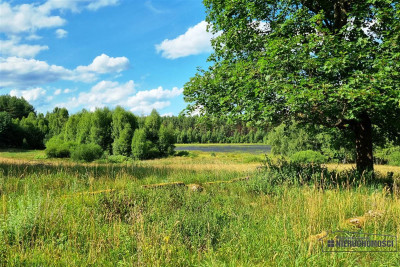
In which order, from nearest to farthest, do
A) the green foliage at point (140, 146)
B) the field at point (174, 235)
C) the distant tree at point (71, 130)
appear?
the field at point (174, 235) → the green foliage at point (140, 146) → the distant tree at point (71, 130)

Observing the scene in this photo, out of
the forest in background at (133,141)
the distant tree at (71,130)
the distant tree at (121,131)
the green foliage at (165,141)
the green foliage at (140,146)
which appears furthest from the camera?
the distant tree at (71,130)

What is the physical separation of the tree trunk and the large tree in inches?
1.4

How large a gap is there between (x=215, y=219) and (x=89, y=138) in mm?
53778

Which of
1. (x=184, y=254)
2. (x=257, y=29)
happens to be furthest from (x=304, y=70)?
(x=184, y=254)

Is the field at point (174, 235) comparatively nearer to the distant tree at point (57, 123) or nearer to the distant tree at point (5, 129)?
the distant tree at point (57, 123)

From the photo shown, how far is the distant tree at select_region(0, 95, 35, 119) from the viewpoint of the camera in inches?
3848

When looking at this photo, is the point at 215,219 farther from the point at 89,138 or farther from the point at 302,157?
the point at 89,138

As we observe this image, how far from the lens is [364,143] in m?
10.1

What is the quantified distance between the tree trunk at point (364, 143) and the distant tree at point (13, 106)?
122107mm

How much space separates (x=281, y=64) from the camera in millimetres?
8109

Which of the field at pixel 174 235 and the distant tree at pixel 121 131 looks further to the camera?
the distant tree at pixel 121 131

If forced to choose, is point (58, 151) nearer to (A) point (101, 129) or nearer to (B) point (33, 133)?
(A) point (101, 129)

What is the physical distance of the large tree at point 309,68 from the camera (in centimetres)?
705

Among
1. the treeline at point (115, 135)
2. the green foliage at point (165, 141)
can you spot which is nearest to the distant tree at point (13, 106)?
the treeline at point (115, 135)
